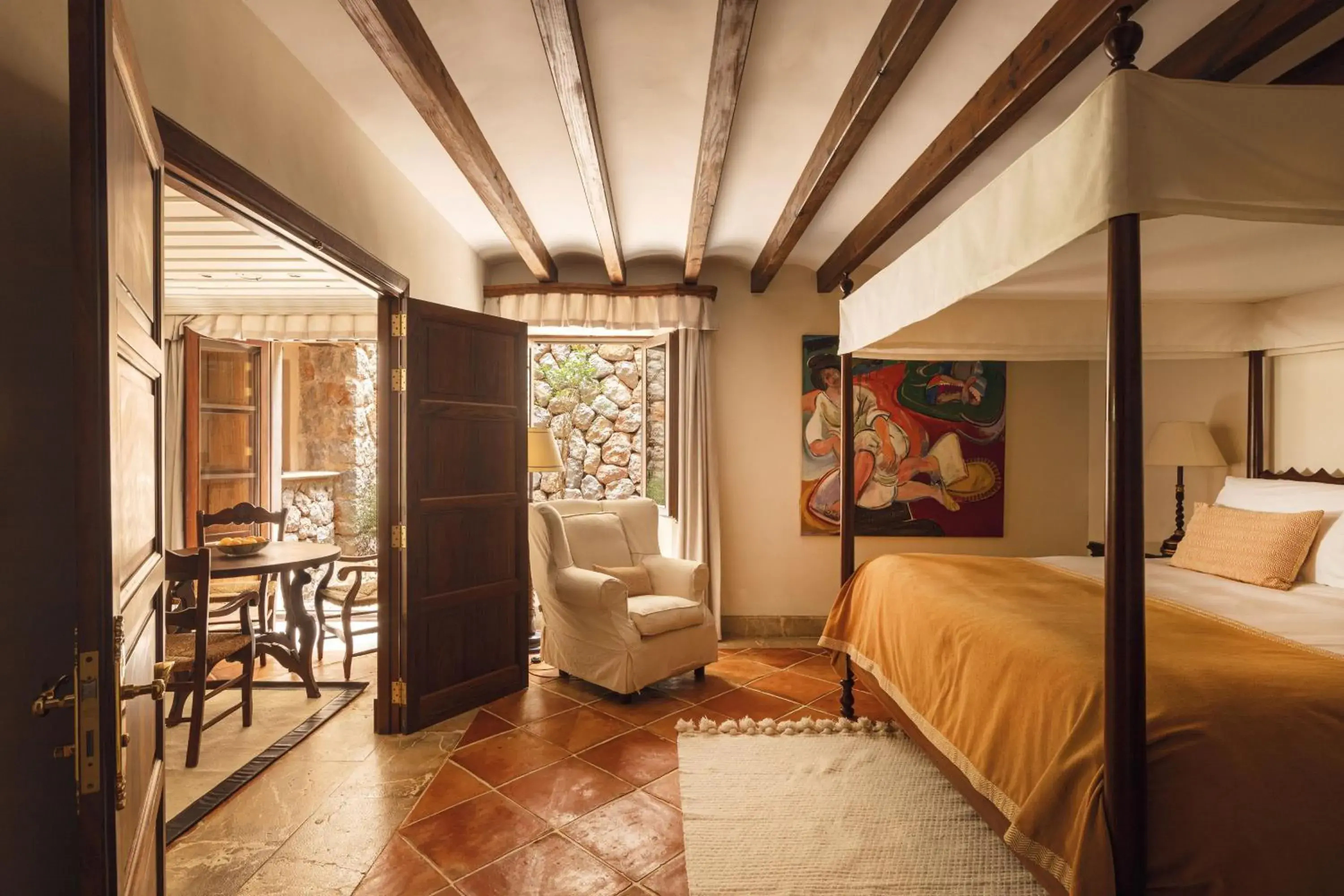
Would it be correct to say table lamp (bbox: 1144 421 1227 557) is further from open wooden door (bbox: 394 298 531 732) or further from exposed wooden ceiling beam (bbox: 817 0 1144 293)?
open wooden door (bbox: 394 298 531 732)

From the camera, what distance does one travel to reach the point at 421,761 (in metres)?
3.03

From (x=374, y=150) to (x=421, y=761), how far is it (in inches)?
104

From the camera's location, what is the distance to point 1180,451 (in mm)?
3869

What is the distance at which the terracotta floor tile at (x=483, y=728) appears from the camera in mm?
3258

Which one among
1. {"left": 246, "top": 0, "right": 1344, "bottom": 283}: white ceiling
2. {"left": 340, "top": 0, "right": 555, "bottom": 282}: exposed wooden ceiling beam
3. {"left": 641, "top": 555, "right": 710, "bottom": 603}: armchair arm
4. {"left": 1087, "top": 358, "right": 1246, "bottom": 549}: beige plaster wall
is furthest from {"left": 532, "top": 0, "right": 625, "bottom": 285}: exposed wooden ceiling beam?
{"left": 1087, "top": 358, "right": 1246, "bottom": 549}: beige plaster wall

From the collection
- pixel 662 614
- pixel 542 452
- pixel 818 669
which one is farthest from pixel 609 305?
pixel 818 669

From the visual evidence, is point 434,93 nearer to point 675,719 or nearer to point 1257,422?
point 675,719

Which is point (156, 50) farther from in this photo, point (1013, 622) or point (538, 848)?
point (1013, 622)

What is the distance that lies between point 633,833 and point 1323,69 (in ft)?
10.1

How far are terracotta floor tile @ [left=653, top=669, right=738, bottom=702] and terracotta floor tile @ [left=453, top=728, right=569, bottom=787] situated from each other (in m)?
0.87

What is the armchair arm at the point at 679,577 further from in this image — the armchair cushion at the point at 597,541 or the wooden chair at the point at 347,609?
the wooden chair at the point at 347,609

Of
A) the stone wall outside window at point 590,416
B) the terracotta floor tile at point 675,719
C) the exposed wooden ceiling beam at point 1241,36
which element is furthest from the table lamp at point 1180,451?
the stone wall outside window at point 590,416

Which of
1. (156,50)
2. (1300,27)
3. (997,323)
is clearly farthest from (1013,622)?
(156,50)

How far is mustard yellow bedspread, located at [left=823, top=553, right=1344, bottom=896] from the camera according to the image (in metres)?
1.35
